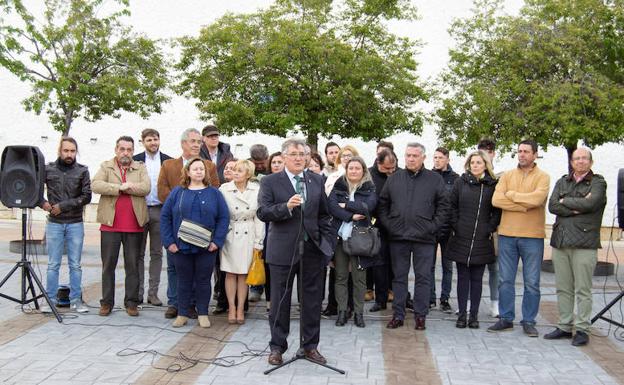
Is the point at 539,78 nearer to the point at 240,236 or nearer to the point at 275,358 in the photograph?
the point at 240,236

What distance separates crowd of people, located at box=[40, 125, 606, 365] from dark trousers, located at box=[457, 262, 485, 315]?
0.01m

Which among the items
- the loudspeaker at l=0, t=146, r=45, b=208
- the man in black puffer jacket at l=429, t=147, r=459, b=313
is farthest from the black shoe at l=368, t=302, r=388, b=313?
the loudspeaker at l=0, t=146, r=45, b=208

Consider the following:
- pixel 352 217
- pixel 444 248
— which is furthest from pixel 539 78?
pixel 352 217

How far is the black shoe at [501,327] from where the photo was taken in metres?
7.11

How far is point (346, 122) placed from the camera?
1678 centimetres

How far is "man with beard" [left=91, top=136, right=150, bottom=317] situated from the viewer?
7.38 m

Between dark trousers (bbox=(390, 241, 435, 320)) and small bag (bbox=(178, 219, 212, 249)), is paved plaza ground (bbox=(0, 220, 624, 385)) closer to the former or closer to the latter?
dark trousers (bbox=(390, 241, 435, 320))

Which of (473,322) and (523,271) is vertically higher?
(523,271)

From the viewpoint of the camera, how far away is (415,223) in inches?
279

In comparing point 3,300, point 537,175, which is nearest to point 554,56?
point 537,175

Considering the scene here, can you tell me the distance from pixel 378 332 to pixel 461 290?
111 cm

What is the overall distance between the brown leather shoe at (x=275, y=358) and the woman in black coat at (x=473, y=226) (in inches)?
99.2

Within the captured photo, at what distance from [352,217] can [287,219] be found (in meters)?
1.67

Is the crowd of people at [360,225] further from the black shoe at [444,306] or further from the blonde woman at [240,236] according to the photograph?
the black shoe at [444,306]
